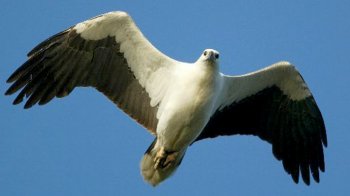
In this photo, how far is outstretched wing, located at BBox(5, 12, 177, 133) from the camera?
40.1ft

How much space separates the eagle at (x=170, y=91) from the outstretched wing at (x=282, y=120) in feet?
0.06

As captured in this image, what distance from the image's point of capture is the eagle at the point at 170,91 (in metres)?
11.7

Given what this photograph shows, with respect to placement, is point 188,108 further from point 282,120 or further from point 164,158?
point 282,120

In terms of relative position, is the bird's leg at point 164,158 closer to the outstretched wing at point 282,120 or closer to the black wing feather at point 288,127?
the outstretched wing at point 282,120

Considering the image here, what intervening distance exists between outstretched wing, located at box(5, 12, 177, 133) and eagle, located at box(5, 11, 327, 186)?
2 centimetres

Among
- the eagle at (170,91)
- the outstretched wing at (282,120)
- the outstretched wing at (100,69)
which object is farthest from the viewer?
the outstretched wing at (282,120)

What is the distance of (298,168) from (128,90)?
3.51m

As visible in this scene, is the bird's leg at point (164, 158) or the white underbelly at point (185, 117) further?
the bird's leg at point (164, 158)

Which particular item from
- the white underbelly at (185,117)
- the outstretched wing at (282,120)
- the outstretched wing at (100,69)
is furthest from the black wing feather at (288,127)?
the outstretched wing at (100,69)

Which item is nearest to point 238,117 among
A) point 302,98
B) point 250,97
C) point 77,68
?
point 250,97

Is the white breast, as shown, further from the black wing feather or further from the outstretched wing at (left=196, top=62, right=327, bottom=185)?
the black wing feather

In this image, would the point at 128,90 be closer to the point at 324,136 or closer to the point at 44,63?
the point at 44,63

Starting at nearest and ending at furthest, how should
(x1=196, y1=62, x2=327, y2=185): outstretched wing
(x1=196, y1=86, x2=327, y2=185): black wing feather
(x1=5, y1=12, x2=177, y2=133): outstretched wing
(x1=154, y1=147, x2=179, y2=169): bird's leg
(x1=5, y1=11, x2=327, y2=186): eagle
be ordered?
(x1=5, y1=11, x2=327, y2=186): eagle → (x1=154, y1=147, x2=179, y2=169): bird's leg → (x1=5, y1=12, x2=177, y2=133): outstretched wing → (x1=196, y1=62, x2=327, y2=185): outstretched wing → (x1=196, y1=86, x2=327, y2=185): black wing feather

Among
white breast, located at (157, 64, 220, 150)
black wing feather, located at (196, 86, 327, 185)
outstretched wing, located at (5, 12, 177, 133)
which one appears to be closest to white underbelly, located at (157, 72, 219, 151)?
white breast, located at (157, 64, 220, 150)
